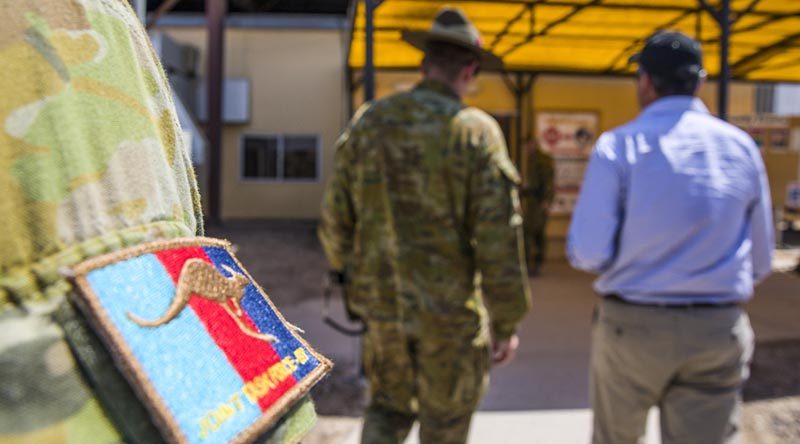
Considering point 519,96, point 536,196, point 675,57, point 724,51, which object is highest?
point 519,96

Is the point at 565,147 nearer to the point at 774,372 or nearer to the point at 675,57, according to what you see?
the point at 774,372

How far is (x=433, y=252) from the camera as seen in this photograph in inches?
94.5

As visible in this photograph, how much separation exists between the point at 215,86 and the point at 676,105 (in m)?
11.6

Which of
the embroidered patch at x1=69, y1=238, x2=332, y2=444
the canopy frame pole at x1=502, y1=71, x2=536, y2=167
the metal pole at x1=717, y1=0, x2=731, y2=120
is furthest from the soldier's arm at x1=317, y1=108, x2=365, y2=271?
the canopy frame pole at x1=502, y1=71, x2=536, y2=167

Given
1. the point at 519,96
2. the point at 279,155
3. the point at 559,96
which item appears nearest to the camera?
the point at 519,96

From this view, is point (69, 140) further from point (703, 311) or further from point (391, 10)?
point (391, 10)

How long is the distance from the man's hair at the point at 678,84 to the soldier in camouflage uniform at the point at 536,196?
703cm

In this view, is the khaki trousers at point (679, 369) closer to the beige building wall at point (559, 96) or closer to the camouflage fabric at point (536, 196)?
the camouflage fabric at point (536, 196)

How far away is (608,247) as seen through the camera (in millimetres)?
2266

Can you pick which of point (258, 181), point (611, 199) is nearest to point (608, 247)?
point (611, 199)

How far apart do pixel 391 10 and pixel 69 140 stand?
6476mm

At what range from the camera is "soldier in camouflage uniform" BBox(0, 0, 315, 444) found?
505mm

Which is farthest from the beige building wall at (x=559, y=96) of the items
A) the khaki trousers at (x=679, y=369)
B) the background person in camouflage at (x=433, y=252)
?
the khaki trousers at (x=679, y=369)

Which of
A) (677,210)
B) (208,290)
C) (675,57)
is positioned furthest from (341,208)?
(208,290)
